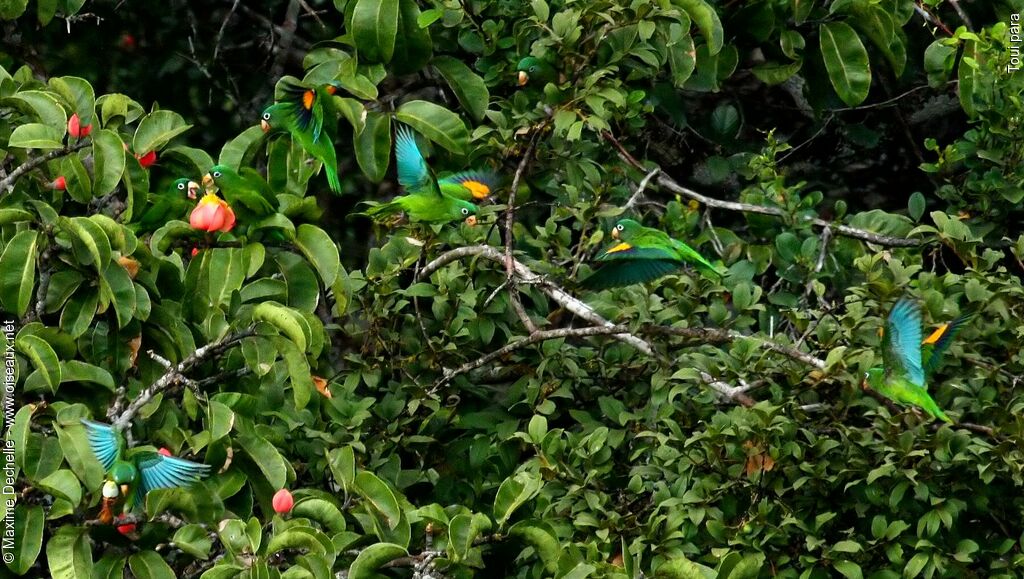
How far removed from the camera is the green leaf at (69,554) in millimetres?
1887

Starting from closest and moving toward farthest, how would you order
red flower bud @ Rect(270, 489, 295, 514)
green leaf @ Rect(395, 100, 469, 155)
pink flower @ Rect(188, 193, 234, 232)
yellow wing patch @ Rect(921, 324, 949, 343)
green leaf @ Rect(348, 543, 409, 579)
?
green leaf @ Rect(348, 543, 409, 579) < red flower bud @ Rect(270, 489, 295, 514) < pink flower @ Rect(188, 193, 234, 232) < yellow wing patch @ Rect(921, 324, 949, 343) < green leaf @ Rect(395, 100, 469, 155)

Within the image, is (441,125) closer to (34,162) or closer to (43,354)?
(34,162)

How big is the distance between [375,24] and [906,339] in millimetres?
1206

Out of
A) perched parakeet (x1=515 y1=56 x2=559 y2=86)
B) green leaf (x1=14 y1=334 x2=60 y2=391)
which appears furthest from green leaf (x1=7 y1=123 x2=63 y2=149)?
perched parakeet (x1=515 y1=56 x2=559 y2=86)

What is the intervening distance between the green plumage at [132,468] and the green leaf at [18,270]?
205 millimetres

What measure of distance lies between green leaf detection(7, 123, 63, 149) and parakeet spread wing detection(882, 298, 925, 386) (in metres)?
1.43

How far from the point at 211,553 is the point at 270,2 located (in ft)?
7.43

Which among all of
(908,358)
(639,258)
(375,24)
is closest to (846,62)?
(639,258)

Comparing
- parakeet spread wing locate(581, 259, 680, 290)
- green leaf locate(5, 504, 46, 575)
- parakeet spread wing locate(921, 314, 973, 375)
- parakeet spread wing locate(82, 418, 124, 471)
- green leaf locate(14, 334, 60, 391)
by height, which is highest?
green leaf locate(14, 334, 60, 391)

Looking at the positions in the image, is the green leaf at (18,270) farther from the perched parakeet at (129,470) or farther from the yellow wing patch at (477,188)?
the yellow wing patch at (477,188)

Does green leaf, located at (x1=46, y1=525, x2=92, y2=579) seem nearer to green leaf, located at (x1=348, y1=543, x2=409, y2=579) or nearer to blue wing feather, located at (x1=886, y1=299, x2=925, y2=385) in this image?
green leaf, located at (x1=348, y1=543, x2=409, y2=579)

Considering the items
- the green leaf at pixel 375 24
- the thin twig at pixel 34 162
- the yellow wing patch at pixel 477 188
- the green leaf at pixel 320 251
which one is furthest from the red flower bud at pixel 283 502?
the yellow wing patch at pixel 477 188

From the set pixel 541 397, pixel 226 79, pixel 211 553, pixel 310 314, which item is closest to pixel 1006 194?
pixel 541 397

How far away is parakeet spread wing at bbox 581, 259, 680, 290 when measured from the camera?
2.92 metres
